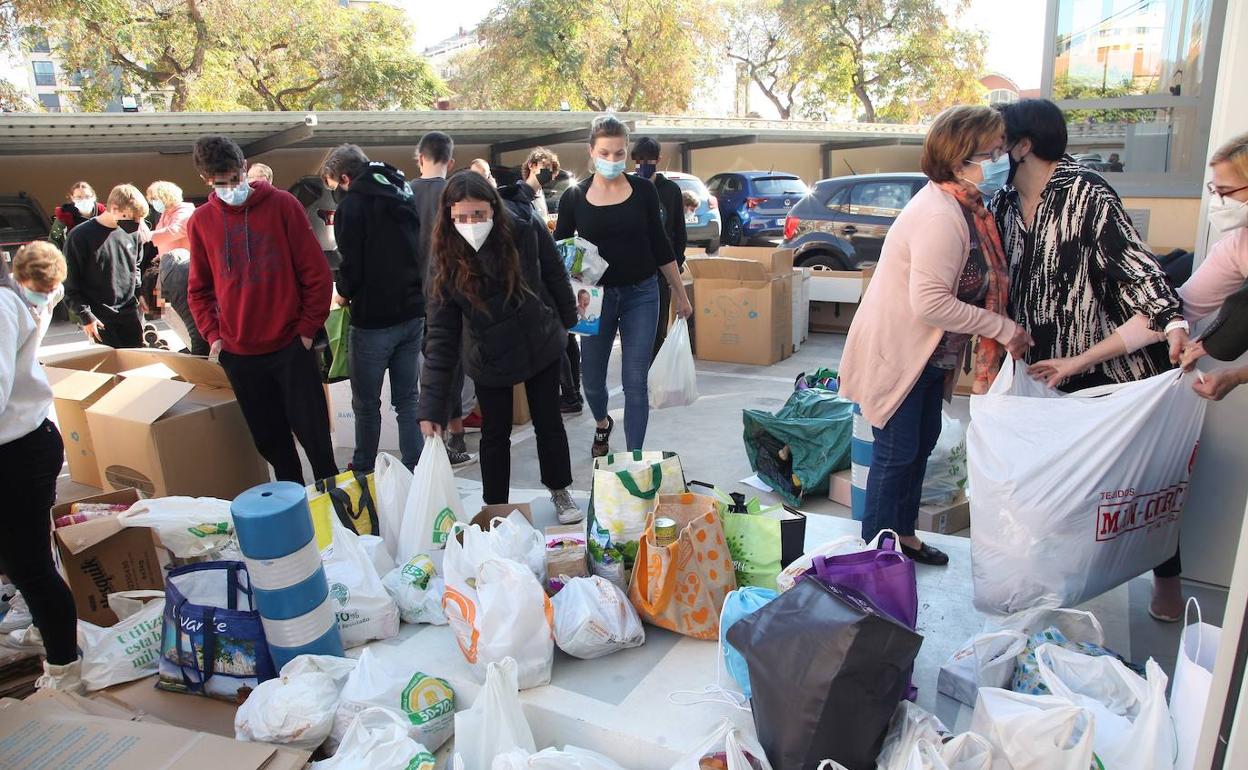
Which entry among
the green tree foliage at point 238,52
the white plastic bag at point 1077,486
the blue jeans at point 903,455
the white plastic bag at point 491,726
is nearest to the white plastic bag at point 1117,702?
the white plastic bag at point 1077,486

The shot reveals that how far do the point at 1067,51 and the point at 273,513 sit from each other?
13.9 feet

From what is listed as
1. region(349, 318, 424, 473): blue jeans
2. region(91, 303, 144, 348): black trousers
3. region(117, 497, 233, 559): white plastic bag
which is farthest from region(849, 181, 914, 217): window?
region(117, 497, 233, 559): white plastic bag

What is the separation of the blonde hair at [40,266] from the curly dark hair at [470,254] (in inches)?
88.9

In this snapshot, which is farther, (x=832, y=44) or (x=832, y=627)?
(x=832, y=44)

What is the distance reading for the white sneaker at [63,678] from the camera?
2.31 meters

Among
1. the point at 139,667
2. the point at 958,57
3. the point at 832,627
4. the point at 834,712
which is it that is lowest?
the point at 139,667

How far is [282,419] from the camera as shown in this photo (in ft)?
11.5

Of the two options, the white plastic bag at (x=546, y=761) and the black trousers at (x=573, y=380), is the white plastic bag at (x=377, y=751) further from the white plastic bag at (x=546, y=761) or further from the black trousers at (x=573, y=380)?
the black trousers at (x=573, y=380)

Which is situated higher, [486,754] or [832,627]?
[832,627]

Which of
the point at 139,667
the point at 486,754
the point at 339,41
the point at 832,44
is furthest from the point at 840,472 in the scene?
the point at 832,44

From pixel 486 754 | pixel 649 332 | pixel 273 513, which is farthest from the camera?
pixel 649 332

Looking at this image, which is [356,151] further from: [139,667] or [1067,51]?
[1067,51]

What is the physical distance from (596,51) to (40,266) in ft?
76.6

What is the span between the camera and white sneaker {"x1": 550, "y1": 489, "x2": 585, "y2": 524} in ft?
11.1
